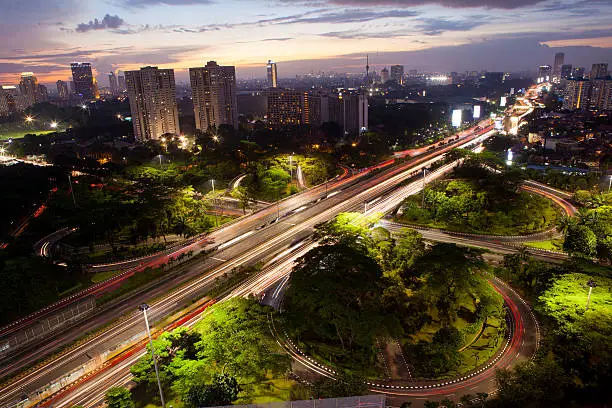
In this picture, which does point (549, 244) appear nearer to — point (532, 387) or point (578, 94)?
point (532, 387)

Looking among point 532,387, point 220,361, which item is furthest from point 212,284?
point 532,387

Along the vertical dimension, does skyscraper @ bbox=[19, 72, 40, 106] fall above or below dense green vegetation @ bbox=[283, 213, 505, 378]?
above

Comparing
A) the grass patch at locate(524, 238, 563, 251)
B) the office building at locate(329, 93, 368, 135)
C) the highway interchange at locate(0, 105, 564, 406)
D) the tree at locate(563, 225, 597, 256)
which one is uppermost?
the office building at locate(329, 93, 368, 135)

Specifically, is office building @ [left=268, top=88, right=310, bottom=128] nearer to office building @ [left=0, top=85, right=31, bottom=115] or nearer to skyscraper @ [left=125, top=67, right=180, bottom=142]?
skyscraper @ [left=125, top=67, right=180, bottom=142]

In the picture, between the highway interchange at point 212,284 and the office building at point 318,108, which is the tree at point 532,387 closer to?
the highway interchange at point 212,284

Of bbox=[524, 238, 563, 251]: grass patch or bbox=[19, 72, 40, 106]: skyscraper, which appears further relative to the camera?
bbox=[19, 72, 40, 106]: skyscraper

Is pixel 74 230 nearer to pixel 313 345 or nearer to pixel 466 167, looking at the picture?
pixel 313 345

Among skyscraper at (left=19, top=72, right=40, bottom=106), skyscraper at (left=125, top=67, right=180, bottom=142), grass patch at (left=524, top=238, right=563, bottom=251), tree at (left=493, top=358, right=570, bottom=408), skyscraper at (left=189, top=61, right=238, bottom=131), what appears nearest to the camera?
tree at (left=493, top=358, right=570, bottom=408)

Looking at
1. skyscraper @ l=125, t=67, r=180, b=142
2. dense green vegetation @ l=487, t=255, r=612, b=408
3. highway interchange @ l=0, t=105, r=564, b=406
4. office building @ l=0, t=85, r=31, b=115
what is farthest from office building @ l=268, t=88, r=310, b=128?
dense green vegetation @ l=487, t=255, r=612, b=408
